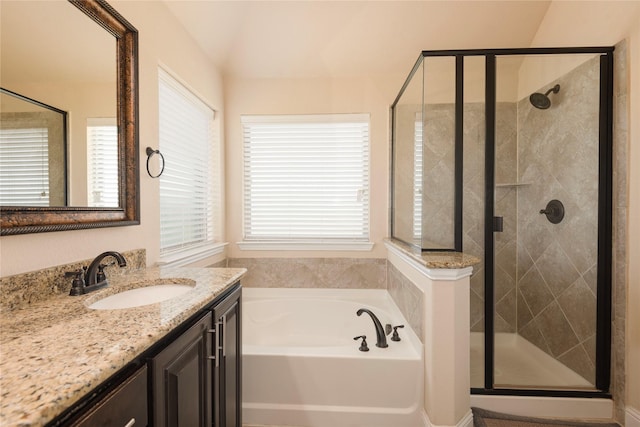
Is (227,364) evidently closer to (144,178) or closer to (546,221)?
(144,178)

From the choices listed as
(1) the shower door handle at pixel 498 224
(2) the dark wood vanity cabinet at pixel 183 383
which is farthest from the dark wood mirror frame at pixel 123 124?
(1) the shower door handle at pixel 498 224

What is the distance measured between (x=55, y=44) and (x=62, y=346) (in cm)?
112

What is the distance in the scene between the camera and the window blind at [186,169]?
6.43ft

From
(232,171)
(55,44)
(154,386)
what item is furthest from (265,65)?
(154,386)

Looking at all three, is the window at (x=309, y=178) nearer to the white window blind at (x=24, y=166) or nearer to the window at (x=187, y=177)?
the window at (x=187, y=177)

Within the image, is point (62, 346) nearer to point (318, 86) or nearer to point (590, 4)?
point (318, 86)

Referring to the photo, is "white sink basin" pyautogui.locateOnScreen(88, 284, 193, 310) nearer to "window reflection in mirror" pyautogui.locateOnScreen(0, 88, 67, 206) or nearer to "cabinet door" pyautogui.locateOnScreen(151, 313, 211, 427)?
"cabinet door" pyautogui.locateOnScreen(151, 313, 211, 427)

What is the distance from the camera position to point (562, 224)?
1960 millimetres

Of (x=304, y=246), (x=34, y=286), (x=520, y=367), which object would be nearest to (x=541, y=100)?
(x=520, y=367)

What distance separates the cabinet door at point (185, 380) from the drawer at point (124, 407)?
0.04 metres

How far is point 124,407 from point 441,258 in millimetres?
1521

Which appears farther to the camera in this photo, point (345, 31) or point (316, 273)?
point (316, 273)

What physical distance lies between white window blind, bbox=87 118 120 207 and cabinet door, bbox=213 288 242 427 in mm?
718

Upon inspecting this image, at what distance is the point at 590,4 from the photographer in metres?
1.90
